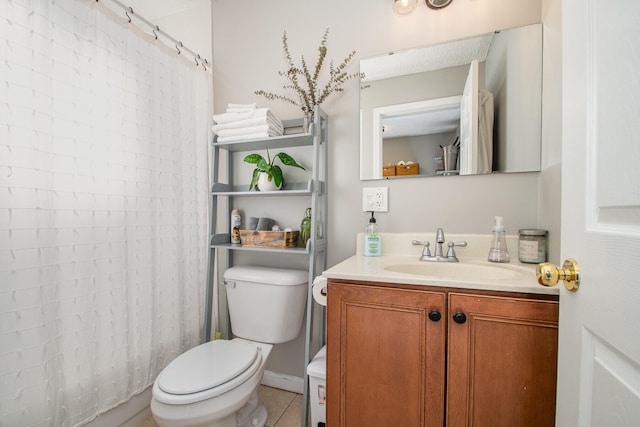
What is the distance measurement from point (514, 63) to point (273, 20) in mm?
1343

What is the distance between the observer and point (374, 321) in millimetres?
875

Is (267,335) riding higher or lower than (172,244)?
lower

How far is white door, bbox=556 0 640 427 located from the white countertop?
0.72 feet

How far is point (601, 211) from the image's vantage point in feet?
1.53

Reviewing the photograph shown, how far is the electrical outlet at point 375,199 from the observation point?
136cm

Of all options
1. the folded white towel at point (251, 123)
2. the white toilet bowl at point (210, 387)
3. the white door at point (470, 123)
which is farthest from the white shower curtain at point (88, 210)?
the white door at point (470, 123)

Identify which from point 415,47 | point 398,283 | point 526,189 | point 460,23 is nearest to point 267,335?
point 398,283

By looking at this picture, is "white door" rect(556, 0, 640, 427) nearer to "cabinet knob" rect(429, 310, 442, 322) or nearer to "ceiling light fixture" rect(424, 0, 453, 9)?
"cabinet knob" rect(429, 310, 442, 322)

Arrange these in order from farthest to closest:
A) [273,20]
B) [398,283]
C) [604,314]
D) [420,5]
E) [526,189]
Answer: [273,20] → [420,5] → [526,189] → [398,283] → [604,314]

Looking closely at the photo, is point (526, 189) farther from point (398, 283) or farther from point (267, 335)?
point (267, 335)

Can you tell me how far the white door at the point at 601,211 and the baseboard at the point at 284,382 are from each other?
129 cm

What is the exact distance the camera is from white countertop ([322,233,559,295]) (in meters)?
0.78

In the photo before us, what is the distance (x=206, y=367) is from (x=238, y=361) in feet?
0.43

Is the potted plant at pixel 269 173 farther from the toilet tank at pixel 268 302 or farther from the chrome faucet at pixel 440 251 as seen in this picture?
the chrome faucet at pixel 440 251
